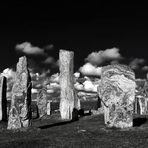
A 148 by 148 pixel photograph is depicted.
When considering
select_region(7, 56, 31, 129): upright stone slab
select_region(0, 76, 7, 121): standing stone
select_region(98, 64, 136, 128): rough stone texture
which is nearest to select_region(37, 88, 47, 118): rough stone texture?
select_region(0, 76, 7, 121): standing stone

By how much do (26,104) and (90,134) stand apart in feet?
21.2

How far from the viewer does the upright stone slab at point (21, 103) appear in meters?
24.1

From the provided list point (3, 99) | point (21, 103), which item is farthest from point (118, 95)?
point (3, 99)

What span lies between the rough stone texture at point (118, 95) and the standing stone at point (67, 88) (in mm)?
11379

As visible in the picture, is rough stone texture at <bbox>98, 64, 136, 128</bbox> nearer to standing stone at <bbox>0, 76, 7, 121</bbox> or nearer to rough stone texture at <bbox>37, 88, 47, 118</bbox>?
standing stone at <bbox>0, 76, 7, 121</bbox>

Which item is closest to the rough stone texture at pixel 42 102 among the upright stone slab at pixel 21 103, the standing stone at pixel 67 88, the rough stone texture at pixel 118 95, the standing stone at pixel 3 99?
the standing stone at pixel 3 99

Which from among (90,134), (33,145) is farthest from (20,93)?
(33,145)

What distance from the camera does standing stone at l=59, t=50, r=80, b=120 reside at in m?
35.6

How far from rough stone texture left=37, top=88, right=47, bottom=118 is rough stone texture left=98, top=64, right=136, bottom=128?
2076 centimetres

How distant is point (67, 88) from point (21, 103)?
1267 centimetres

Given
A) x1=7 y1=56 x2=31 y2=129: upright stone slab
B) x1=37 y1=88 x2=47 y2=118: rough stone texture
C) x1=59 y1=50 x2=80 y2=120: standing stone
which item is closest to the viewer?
x1=7 y1=56 x2=31 y2=129: upright stone slab

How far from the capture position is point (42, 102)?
44.4 meters

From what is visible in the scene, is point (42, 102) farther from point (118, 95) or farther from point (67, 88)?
point (118, 95)

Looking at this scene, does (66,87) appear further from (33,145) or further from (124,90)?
(33,145)
